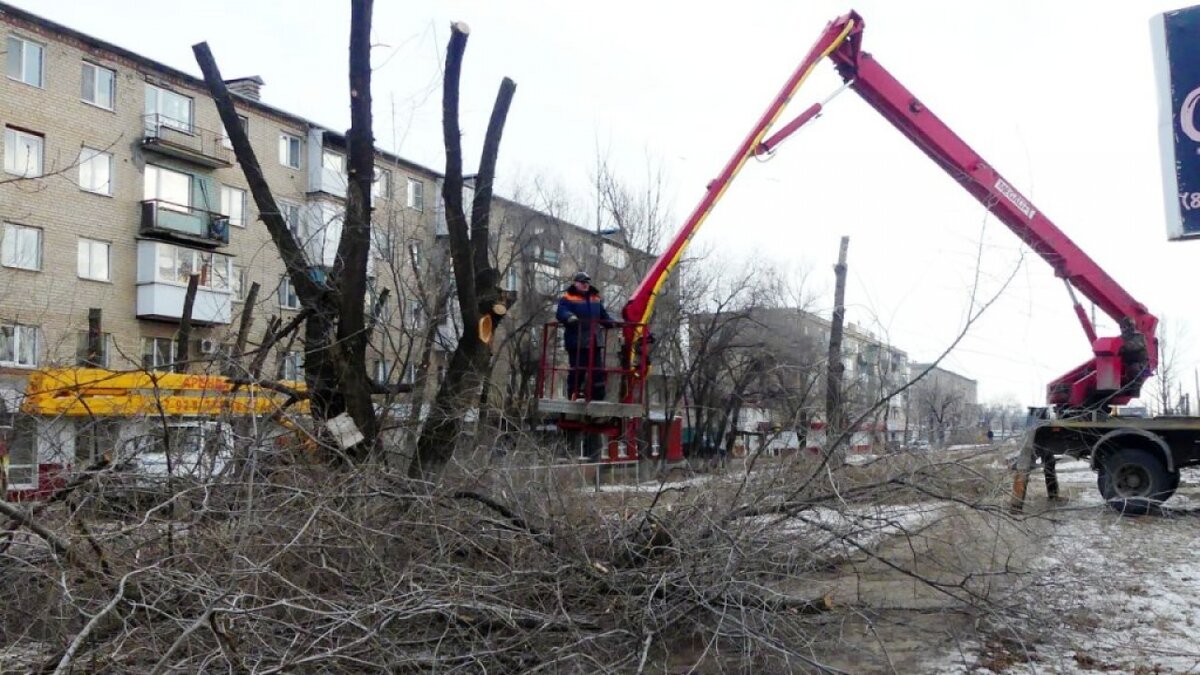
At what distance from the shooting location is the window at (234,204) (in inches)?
1214

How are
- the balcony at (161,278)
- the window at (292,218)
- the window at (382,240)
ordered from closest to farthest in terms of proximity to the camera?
the window at (292,218)
the window at (382,240)
the balcony at (161,278)

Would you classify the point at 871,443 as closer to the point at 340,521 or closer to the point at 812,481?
the point at 812,481

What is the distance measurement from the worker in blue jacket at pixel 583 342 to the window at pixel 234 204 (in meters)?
23.4

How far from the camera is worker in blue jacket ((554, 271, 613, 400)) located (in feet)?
32.2

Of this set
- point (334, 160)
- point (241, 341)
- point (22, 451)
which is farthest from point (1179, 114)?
point (334, 160)

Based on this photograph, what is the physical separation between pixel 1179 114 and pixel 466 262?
5.72 m

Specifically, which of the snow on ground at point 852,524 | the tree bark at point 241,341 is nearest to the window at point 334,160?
the tree bark at point 241,341

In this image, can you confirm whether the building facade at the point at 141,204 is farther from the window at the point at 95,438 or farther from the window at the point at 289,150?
the window at the point at 95,438

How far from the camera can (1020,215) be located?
510 inches

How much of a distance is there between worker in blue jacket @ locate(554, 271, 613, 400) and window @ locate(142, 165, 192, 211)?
855 inches

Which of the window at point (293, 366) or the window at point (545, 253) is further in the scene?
the window at point (545, 253)

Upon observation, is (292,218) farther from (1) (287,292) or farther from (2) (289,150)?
(2) (289,150)

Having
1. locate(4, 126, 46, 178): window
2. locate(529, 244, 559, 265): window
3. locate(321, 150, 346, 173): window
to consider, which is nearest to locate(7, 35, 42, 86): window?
locate(4, 126, 46, 178): window

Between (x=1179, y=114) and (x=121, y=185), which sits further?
(x=121, y=185)
